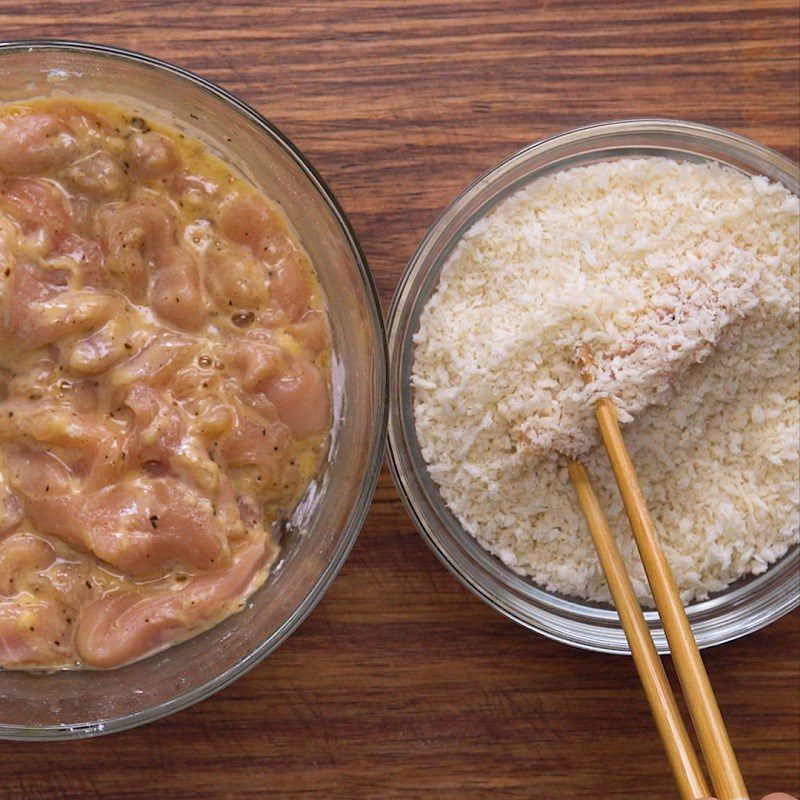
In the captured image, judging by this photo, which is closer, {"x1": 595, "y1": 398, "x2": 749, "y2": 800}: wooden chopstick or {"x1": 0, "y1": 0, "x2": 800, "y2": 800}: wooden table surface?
{"x1": 595, "y1": 398, "x2": 749, "y2": 800}: wooden chopstick

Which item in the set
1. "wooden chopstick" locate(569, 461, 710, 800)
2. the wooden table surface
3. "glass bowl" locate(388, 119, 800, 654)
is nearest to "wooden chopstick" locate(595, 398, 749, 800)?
"wooden chopstick" locate(569, 461, 710, 800)

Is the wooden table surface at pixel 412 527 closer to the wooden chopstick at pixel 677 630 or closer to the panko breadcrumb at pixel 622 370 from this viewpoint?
the panko breadcrumb at pixel 622 370

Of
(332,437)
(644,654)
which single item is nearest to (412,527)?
(332,437)

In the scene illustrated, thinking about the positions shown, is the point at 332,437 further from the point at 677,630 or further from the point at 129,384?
the point at 677,630

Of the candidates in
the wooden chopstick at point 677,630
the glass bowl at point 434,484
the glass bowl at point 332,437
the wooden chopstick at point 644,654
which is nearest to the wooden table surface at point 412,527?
the glass bowl at point 434,484

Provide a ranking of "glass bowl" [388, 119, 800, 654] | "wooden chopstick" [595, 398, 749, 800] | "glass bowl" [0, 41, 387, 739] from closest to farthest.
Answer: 1. "wooden chopstick" [595, 398, 749, 800]
2. "glass bowl" [0, 41, 387, 739]
3. "glass bowl" [388, 119, 800, 654]

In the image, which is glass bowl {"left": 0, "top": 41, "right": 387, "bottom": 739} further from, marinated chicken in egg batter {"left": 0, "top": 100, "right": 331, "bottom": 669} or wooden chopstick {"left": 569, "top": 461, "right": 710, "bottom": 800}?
wooden chopstick {"left": 569, "top": 461, "right": 710, "bottom": 800}

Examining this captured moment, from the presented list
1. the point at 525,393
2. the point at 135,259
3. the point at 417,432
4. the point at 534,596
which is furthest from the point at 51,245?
the point at 534,596
